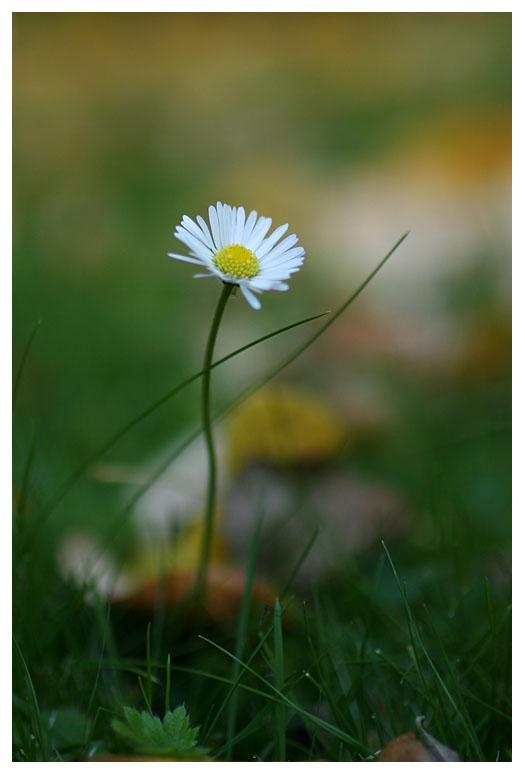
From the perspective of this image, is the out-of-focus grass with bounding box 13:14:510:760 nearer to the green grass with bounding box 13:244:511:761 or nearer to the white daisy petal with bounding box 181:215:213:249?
the green grass with bounding box 13:244:511:761

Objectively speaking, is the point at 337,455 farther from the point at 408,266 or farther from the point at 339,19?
the point at 339,19

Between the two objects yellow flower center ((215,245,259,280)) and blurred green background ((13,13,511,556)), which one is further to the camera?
blurred green background ((13,13,511,556))

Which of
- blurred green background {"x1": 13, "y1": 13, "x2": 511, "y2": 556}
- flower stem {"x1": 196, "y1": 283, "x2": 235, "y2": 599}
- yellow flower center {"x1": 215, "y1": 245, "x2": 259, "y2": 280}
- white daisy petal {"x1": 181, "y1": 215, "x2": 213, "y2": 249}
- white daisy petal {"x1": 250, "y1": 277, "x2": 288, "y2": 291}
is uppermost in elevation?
blurred green background {"x1": 13, "y1": 13, "x2": 511, "y2": 556}

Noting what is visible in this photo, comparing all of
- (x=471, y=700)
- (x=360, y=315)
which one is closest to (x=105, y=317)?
(x=360, y=315)

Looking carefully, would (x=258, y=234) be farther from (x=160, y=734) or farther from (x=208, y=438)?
(x=160, y=734)

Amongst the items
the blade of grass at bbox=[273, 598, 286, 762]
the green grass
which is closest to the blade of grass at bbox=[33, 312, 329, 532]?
the green grass

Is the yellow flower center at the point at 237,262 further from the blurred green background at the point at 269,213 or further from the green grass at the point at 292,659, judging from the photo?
the blurred green background at the point at 269,213

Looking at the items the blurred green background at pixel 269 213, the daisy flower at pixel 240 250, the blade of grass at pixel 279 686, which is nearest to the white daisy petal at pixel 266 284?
the daisy flower at pixel 240 250

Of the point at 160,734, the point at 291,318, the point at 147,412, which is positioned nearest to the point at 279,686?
the point at 160,734
